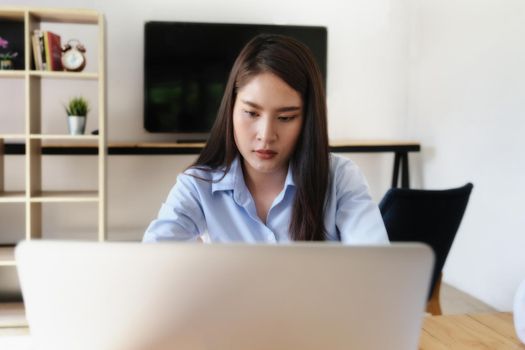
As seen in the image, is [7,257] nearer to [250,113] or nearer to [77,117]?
[77,117]

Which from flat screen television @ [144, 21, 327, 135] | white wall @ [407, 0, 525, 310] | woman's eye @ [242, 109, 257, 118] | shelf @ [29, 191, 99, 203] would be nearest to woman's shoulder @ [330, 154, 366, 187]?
woman's eye @ [242, 109, 257, 118]

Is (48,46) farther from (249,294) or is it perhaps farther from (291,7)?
(249,294)

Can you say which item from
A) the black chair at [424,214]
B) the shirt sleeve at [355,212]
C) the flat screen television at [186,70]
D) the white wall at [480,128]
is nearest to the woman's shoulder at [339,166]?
the shirt sleeve at [355,212]

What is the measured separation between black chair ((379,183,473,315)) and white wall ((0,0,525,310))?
88cm

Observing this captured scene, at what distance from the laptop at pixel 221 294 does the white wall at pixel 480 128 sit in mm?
2477

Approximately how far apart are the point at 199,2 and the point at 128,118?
867 millimetres

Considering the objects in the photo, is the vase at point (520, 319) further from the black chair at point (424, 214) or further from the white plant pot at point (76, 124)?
the white plant pot at point (76, 124)

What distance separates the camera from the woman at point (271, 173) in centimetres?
112

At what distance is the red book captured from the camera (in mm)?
3037

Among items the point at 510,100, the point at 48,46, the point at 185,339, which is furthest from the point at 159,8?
the point at 185,339

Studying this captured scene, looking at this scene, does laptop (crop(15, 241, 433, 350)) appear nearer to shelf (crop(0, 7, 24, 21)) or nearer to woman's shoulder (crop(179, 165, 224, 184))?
woman's shoulder (crop(179, 165, 224, 184))

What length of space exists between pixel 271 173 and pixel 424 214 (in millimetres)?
880

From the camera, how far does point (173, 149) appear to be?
3494mm

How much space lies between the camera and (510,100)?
287cm
